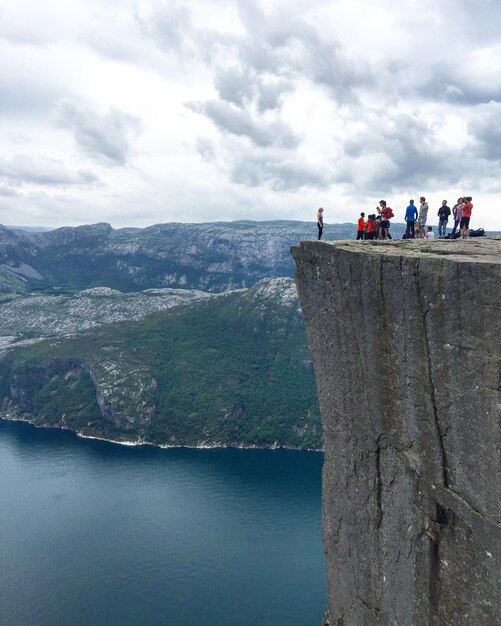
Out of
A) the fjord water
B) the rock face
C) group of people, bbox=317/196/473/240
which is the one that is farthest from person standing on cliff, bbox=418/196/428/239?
the fjord water

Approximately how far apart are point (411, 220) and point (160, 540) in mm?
105487

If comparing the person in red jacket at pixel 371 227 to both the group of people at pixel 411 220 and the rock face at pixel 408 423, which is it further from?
the rock face at pixel 408 423

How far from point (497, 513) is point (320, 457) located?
167670mm

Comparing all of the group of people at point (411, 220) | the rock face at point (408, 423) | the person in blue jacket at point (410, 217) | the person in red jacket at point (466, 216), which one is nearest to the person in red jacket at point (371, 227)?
the group of people at point (411, 220)

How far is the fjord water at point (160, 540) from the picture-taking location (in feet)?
287

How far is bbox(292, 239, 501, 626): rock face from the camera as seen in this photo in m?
10.1

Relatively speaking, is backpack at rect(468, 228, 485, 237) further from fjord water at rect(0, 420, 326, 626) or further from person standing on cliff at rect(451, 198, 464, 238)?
fjord water at rect(0, 420, 326, 626)

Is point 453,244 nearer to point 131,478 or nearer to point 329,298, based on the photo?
point 329,298

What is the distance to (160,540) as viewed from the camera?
11119cm

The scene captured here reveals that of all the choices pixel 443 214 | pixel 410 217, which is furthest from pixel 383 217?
pixel 443 214

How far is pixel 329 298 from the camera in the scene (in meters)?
13.9

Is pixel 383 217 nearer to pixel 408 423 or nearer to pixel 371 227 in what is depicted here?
pixel 371 227

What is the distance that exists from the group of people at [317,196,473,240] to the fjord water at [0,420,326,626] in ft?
259

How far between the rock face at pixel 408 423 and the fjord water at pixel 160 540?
81.6 meters
